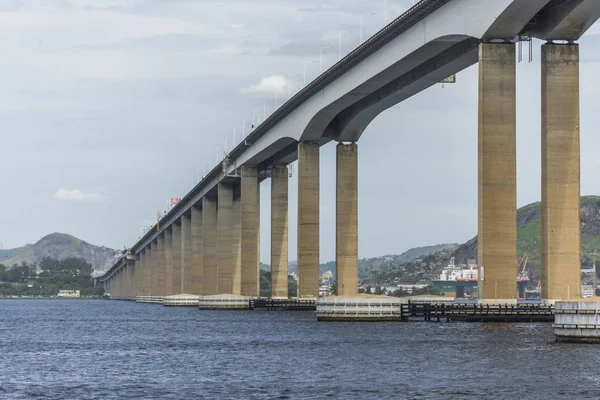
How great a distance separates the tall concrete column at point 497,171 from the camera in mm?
84750

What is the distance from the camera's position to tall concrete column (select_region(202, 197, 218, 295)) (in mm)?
188500

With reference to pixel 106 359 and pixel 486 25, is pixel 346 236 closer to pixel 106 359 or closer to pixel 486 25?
pixel 486 25

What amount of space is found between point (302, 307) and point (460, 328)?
166 feet

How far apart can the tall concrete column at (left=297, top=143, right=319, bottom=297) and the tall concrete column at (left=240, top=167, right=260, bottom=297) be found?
26962mm

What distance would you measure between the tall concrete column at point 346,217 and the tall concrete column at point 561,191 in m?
46.0

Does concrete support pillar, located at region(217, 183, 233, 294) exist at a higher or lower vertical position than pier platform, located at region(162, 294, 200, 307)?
higher

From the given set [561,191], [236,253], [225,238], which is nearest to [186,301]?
[225,238]

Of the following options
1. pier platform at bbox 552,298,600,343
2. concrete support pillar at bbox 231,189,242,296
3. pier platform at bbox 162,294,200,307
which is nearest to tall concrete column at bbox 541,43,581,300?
pier platform at bbox 552,298,600,343

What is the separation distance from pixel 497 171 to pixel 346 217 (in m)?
46.5

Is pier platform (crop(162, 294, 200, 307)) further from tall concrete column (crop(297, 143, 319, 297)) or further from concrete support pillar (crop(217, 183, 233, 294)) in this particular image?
tall concrete column (crop(297, 143, 319, 297))

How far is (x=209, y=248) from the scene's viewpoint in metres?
192

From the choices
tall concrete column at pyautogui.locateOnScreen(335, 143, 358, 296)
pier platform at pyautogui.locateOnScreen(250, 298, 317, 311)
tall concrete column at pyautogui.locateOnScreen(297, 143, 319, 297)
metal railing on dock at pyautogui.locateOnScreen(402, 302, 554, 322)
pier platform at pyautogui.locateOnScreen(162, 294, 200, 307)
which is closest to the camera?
metal railing on dock at pyautogui.locateOnScreen(402, 302, 554, 322)

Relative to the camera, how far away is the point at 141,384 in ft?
167

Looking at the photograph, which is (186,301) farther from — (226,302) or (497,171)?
(497,171)
